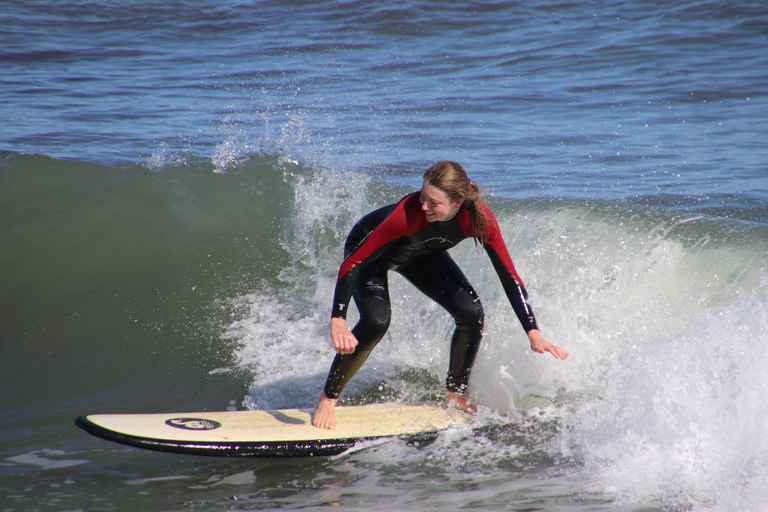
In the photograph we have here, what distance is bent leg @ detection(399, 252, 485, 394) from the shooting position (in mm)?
3707

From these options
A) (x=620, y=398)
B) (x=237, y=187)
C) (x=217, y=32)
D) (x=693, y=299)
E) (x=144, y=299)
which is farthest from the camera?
(x=217, y=32)

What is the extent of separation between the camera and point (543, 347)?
3.37 m

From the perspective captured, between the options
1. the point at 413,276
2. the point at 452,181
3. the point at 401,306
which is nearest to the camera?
the point at 452,181

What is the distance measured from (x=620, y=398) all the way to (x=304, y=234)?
12.7ft

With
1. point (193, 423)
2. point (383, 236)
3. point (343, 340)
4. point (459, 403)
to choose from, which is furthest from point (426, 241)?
point (193, 423)

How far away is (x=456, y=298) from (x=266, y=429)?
4.33ft

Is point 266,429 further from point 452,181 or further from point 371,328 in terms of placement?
point 452,181

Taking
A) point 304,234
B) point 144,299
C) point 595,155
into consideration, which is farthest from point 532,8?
point 144,299

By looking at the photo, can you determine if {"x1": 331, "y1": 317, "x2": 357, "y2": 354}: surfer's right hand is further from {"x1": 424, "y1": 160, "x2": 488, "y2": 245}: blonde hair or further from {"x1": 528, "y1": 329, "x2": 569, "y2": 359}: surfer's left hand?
{"x1": 528, "y1": 329, "x2": 569, "y2": 359}: surfer's left hand

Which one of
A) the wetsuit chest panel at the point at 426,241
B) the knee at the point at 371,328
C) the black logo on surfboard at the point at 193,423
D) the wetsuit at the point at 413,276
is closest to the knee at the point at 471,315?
the wetsuit at the point at 413,276

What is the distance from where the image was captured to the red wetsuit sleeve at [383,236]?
11.1 feet

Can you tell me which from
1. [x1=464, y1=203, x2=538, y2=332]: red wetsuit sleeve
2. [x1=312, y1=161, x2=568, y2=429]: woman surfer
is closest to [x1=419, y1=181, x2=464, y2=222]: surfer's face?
[x1=312, y1=161, x2=568, y2=429]: woman surfer

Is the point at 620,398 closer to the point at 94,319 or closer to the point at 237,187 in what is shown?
the point at 94,319

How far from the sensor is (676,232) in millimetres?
5379
